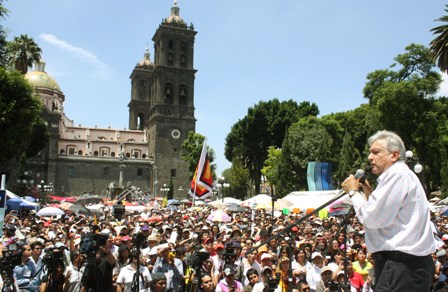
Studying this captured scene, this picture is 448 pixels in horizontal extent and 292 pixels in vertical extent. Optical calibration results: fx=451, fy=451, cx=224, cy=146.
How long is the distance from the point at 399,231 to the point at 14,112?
84.1ft

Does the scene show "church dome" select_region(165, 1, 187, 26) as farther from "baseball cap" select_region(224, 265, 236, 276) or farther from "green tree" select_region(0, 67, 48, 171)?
"baseball cap" select_region(224, 265, 236, 276)

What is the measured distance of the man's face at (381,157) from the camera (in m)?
3.38

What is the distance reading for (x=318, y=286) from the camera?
770 cm

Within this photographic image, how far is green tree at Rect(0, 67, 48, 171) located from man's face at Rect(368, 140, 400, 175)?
23980mm

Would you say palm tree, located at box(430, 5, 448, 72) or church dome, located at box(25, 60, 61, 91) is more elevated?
church dome, located at box(25, 60, 61, 91)

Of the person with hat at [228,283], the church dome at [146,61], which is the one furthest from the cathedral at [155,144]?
the person with hat at [228,283]

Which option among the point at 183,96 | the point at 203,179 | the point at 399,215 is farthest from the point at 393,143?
the point at 183,96

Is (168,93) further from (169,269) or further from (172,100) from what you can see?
(169,269)

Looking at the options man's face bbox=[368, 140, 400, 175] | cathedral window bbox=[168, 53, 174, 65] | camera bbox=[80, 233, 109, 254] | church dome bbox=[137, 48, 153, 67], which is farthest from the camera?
church dome bbox=[137, 48, 153, 67]

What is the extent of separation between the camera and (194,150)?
6819 centimetres

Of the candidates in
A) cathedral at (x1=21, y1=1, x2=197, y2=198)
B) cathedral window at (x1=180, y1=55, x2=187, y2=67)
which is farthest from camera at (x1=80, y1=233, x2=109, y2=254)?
cathedral window at (x1=180, y1=55, x2=187, y2=67)

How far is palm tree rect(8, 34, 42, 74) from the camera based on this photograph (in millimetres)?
36406

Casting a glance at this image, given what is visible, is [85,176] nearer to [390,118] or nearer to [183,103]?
[183,103]

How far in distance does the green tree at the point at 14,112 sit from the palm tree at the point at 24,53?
10.6m
